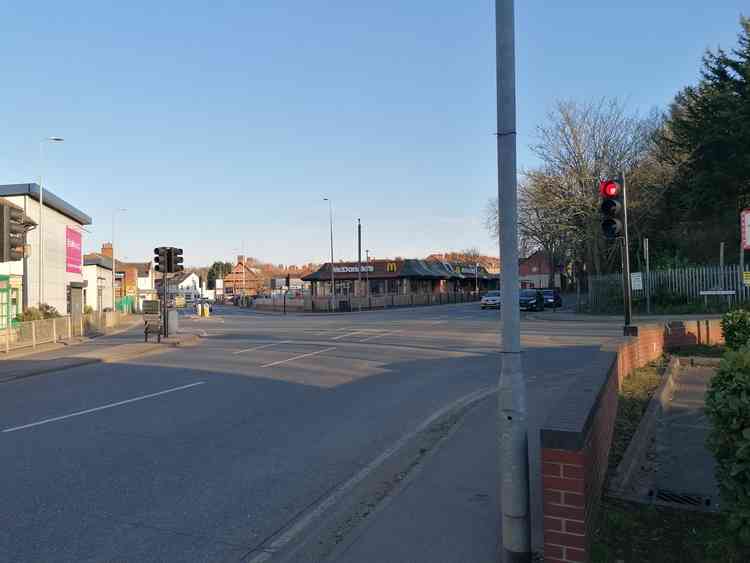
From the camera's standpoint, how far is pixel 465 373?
44.6ft

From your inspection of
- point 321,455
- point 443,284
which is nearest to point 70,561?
point 321,455

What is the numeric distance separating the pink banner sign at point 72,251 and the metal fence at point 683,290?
3215 centimetres

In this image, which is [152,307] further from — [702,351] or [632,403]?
[632,403]

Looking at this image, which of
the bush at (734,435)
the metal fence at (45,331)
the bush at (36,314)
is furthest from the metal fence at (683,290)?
the bush at (36,314)

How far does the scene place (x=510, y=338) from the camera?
414 cm

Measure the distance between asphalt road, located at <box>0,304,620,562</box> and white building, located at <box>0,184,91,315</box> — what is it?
18439mm

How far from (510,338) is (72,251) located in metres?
41.0

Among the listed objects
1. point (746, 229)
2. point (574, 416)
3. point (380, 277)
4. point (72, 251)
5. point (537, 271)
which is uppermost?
point (537, 271)

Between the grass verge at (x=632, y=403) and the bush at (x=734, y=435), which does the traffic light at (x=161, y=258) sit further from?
the bush at (x=734, y=435)

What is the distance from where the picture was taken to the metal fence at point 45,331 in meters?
23.1

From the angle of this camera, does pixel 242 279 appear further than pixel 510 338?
Yes

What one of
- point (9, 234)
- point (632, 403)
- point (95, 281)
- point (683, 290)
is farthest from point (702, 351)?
point (95, 281)

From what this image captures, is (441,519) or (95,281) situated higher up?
(95,281)

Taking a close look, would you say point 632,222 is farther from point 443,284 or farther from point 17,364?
point 443,284
